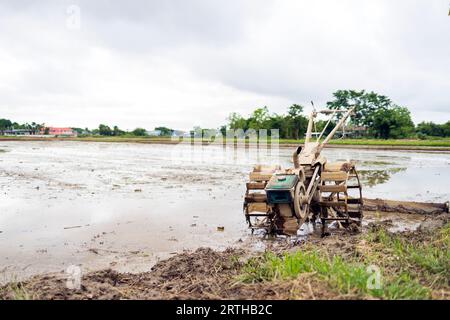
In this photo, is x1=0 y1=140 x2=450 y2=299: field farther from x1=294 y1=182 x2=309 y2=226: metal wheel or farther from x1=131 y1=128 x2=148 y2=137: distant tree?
x1=131 y1=128 x2=148 y2=137: distant tree

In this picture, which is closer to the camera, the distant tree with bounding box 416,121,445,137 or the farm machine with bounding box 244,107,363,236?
the farm machine with bounding box 244,107,363,236

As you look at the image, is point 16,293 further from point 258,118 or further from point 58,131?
point 58,131

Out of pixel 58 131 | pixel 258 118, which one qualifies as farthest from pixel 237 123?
pixel 58 131

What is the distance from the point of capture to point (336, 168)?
Answer: 28.8 feet

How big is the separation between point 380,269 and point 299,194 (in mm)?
3080

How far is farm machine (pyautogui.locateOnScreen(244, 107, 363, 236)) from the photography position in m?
7.03

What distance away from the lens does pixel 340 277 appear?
3.62m

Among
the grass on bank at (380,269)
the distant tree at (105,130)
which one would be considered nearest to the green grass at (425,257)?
the grass on bank at (380,269)

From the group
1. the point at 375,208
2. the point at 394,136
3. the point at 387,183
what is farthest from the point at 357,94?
the point at 375,208

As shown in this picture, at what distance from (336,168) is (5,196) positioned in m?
9.60

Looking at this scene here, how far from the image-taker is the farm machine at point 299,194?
703cm

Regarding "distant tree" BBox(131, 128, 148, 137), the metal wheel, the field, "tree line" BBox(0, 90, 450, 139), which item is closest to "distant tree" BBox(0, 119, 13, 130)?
"distant tree" BBox(131, 128, 148, 137)

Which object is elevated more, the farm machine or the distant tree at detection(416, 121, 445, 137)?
the distant tree at detection(416, 121, 445, 137)

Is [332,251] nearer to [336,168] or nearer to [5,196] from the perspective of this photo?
[336,168]
